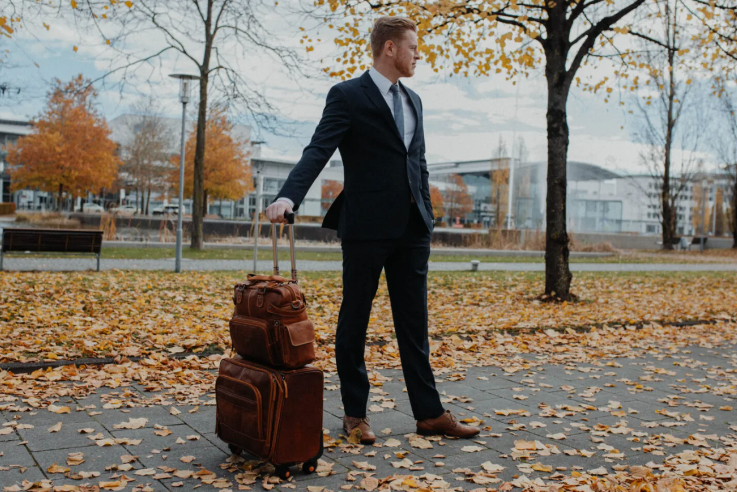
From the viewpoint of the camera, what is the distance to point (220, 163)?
4366cm

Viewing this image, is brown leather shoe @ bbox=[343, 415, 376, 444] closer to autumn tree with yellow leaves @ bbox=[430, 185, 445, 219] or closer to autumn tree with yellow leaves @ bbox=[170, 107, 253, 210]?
autumn tree with yellow leaves @ bbox=[170, 107, 253, 210]

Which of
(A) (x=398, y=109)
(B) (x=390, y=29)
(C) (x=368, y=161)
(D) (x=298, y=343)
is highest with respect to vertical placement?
(B) (x=390, y=29)

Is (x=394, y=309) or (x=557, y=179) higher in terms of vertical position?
(x=557, y=179)

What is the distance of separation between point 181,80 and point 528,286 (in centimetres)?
885

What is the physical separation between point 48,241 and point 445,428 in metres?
10.3

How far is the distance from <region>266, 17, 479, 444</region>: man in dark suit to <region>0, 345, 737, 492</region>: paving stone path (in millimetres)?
344

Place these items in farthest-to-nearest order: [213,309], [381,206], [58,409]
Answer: [213,309] → [58,409] → [381,206]

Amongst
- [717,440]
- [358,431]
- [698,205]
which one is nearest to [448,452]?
[358,431]

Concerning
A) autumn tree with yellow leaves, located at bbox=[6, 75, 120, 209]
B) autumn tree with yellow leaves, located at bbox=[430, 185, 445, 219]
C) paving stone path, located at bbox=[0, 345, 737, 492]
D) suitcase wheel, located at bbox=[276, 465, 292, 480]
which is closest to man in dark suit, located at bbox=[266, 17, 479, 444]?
paving stone path, located at bbox=[0, 345, 737, 492]

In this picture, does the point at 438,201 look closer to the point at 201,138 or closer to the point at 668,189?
the point at 668,189

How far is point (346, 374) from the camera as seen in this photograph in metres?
3.69

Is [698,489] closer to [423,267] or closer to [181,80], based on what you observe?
[423,267]

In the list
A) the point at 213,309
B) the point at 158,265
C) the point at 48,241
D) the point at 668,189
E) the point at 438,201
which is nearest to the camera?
the point at 213,309

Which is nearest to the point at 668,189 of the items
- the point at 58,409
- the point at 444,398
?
the point at 444,398
